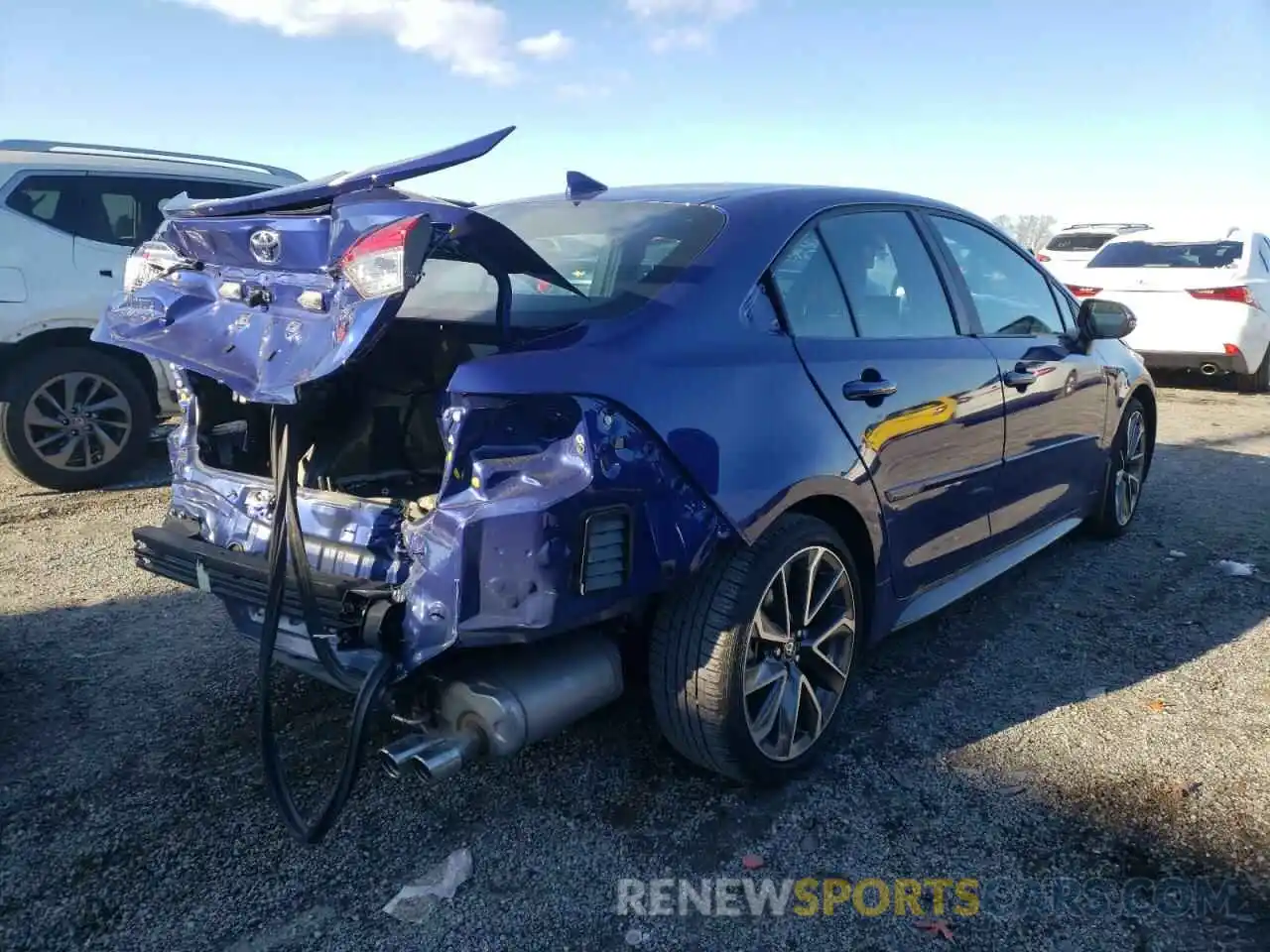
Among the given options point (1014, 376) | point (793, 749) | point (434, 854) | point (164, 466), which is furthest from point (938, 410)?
point (164, 466)

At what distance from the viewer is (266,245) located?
2434mm

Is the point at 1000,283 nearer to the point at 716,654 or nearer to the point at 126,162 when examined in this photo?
the point at 716,654

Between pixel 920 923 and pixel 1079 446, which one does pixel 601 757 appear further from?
pixel 1079 446

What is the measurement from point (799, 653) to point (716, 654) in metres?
0.39

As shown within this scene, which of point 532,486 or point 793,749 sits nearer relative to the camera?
point 532,486

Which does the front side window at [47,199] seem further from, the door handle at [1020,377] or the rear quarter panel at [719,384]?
the door handle at [1020,377]

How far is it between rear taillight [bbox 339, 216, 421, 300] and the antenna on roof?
4.41 ft

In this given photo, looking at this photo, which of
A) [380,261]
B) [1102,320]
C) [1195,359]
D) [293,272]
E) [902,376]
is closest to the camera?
[380,261]

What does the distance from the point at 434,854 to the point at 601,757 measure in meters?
0.63

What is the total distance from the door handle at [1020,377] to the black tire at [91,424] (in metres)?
4.96

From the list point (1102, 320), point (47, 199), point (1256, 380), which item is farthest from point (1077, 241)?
point (47, 199)

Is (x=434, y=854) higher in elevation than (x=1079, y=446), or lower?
lower

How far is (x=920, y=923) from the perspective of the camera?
229cm

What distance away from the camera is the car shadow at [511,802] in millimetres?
2371
